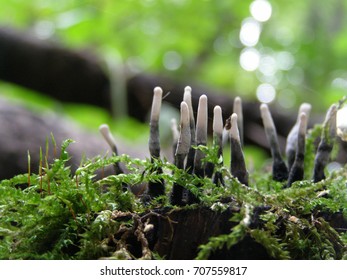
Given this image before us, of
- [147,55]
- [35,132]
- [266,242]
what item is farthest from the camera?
[147,55]

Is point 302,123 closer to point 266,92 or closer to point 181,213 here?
point 181,213

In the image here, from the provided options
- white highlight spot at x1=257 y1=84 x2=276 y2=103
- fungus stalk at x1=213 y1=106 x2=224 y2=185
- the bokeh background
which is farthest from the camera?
white highlight spot at x1=257 y1=84 x2=276 y2=103

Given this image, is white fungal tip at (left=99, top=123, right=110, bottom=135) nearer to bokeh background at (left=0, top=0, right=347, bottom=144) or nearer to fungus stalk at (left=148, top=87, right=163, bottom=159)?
fungus stalk at (left=148, top=87, right=163, bottom=159)

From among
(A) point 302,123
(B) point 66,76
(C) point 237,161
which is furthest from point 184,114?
(B) point 66,76

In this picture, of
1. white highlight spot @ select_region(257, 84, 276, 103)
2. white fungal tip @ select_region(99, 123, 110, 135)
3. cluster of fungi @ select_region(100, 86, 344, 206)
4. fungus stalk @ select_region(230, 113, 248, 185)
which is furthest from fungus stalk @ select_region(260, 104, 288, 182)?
white highlight spot @ select_region(257, 84, 276, 103)

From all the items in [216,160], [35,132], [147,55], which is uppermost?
[147,55]

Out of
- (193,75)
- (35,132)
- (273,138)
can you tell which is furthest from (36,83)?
(273,138)
